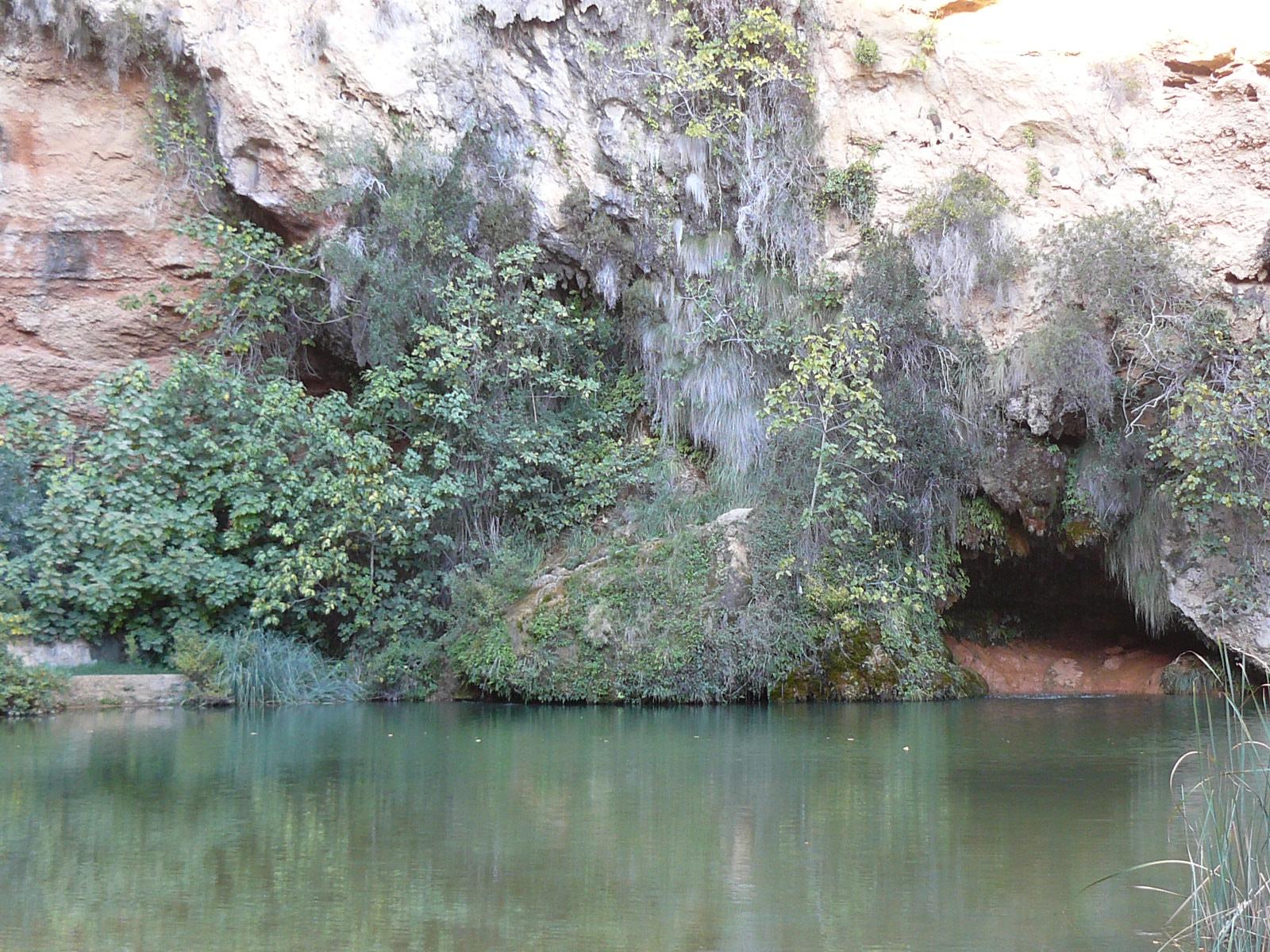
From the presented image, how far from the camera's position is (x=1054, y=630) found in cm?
1521

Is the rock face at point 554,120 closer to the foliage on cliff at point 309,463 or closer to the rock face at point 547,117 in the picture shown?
the rock face at point 547,117

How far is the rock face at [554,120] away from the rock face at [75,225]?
0.07 feet

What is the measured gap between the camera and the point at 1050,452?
1364cm

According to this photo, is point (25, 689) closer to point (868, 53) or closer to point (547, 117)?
point (547, 117)

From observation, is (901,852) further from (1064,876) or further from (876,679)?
(876,679)

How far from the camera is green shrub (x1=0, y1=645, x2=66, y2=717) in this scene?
10.7 metres

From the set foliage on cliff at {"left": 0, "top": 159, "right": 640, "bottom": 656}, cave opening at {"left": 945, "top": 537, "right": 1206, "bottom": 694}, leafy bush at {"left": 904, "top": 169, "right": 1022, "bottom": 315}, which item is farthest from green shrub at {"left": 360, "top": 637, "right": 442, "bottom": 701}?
leafy bush at {"left": 904, "top": 169, "right": 1022, "bottom": 315}

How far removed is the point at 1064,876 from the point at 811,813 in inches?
62.1

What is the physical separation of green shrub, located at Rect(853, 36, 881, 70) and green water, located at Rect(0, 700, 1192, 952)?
9439 mm

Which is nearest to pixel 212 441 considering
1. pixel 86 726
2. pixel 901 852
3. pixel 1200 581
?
pixel 86 726

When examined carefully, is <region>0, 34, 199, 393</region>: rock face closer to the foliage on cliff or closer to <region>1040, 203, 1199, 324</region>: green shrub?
the foliage on cliff

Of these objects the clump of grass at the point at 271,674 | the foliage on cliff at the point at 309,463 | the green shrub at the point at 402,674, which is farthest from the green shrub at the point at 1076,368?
the clump of grass at the point at 271,674

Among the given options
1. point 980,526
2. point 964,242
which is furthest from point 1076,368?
point 964,242

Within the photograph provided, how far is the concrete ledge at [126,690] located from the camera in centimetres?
1129
